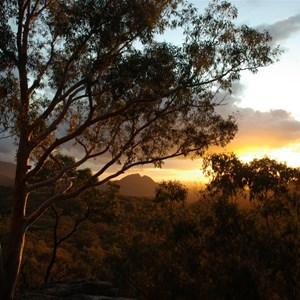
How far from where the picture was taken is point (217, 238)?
20.3 meters

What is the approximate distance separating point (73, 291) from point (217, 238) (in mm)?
8317

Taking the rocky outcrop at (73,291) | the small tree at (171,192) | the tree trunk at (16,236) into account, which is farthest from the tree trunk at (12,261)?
the small tree at (171,192)

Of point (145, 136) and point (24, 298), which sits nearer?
point (24, 298)

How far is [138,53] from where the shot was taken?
17062mm

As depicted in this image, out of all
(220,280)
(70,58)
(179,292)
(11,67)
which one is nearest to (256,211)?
(220,280)

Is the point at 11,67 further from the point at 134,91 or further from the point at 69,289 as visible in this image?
the point at 69,289

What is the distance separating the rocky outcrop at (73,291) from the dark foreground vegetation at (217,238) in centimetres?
654

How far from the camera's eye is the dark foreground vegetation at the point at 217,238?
1880 centimetres

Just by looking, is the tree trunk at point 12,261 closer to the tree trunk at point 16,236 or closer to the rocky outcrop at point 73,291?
the tree trunk at point 16,236

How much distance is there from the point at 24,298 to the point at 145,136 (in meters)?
9.12

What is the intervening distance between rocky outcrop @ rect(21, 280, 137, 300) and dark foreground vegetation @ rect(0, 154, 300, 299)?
6.54m

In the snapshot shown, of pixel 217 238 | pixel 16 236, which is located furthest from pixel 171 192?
pixel 16 236


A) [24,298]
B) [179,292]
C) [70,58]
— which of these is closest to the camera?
[24,298]

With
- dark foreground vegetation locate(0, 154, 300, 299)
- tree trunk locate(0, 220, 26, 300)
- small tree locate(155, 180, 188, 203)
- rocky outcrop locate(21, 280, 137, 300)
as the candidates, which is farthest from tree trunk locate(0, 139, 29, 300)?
small tree locate(155, 180, 188, 203)
